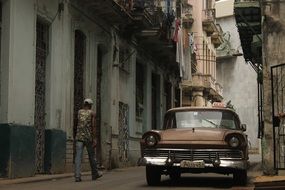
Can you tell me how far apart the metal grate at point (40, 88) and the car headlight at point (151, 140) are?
15.4 ft

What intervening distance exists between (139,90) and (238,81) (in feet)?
119

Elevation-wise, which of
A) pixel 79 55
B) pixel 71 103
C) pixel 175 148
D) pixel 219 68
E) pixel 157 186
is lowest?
pixel 157 186

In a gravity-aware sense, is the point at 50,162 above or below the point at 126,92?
below

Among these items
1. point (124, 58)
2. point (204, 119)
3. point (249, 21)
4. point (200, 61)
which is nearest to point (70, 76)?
point (249, 21)

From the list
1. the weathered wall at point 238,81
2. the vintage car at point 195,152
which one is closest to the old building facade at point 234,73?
the weathered wall at point 238,81

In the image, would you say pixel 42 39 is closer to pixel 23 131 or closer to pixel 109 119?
pixel 23 131

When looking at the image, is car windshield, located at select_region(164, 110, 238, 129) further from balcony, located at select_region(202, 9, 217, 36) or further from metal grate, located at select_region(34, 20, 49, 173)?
balcony, located at select_region(202, 9, 217, 36)

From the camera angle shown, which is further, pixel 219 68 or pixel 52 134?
pixel 219 68

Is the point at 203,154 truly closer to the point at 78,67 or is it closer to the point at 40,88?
the point at 40,88

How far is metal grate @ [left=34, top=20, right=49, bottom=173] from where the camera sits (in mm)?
15914

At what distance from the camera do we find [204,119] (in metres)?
12.9

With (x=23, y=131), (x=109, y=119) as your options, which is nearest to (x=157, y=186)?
(x=23, y=131)

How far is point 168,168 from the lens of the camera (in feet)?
38.9

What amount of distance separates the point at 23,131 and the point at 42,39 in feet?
10.8
